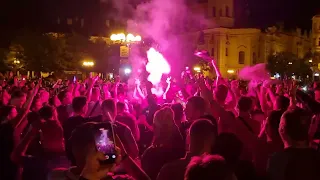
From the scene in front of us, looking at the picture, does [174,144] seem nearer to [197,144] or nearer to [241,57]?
[197,144]

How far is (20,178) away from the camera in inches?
243

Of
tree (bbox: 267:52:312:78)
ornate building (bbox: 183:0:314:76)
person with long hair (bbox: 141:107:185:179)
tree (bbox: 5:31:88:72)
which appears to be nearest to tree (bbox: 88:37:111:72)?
tree (bbox: 5:31:88:72)

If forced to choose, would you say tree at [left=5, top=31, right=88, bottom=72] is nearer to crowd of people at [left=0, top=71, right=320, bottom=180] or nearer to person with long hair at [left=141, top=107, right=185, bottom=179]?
crowd of people at [left=0, top=71, right=320, bottom=180]

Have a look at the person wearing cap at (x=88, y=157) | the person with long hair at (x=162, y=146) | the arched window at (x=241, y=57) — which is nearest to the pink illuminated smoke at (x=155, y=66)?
the person with long hair at (x=162, y=146)

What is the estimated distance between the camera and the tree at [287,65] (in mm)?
62938

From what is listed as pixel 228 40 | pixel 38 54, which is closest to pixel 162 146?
pixel 38 54

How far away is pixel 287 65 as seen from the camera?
63.5 metres

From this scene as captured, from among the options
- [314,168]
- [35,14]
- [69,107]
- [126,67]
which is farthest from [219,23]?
[314,168]

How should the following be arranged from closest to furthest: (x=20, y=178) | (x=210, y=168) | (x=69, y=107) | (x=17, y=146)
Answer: (x=210, y=168) < (x=17, y=146) < (x=20, y=178) < (x=69, y=107)

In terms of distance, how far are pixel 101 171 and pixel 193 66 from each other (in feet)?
187

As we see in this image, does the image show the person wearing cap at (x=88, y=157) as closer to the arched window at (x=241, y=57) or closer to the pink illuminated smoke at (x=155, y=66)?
the pink illuminated smoke at (x=155, y=66)

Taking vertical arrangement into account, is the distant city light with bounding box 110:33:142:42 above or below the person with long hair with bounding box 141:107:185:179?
above

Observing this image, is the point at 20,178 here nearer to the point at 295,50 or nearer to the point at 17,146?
the point at 17,146

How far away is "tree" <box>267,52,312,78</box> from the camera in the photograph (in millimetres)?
62938
